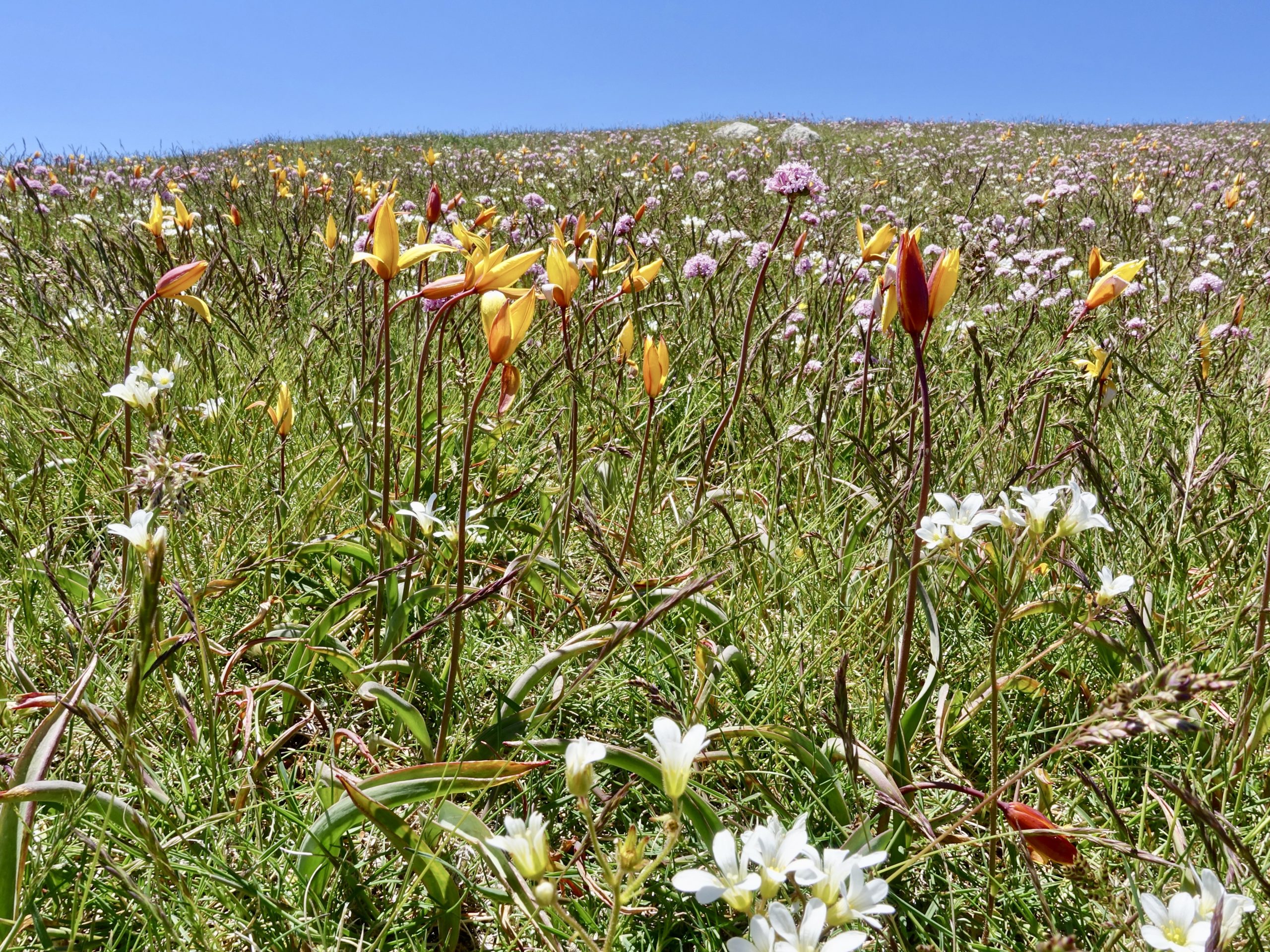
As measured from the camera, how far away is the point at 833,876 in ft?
2.70

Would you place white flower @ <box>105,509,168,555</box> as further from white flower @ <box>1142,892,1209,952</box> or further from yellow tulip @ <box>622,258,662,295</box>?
yellow tulip @ <box>622,258,662,295</box>

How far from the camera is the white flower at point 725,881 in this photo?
2.53ft

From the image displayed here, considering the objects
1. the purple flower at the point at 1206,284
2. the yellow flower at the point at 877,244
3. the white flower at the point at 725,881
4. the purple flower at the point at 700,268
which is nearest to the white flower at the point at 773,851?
the white flower at the point at 725,881

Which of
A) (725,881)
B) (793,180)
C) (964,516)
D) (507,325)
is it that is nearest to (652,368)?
(507,325)

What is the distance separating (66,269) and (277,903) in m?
2.96

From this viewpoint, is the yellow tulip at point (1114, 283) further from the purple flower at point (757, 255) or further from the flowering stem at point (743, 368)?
the purple flower at point (757, 255)

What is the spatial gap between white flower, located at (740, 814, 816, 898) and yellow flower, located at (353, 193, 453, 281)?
40.7 inches

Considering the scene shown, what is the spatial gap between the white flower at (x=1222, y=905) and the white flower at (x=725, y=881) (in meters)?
0.41

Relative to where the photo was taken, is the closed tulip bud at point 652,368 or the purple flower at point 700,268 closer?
the closed tulip bud at point 652,368

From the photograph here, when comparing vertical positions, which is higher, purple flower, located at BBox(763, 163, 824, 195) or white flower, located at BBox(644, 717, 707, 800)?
purple flower, located at BBox(763, 163, 824, 195)

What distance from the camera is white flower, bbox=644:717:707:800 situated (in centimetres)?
82

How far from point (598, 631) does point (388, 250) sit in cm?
75

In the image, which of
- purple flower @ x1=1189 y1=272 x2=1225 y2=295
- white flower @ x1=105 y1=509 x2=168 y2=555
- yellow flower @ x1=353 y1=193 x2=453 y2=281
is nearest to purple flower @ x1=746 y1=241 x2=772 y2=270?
purple flower @ x1=1189 y1=272 x2=1225 y2=295

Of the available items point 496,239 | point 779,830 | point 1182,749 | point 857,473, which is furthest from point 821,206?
point 779,830
